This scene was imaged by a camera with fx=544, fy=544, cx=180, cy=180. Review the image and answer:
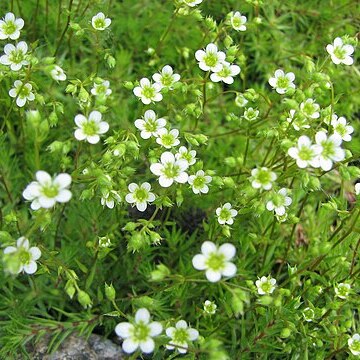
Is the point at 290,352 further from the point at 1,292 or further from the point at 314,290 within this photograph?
the point at 1,292

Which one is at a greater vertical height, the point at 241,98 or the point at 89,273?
the point at 241,98

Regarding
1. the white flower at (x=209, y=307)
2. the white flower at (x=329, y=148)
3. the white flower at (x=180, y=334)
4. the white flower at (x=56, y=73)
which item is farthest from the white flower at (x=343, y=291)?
the white flower at (x=56, y=73)

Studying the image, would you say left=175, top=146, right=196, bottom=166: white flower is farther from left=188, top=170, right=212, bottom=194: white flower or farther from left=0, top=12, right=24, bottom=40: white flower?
left=0, top=12, right=24, bottom=40: white flower

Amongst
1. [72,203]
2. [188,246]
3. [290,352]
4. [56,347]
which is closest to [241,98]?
[188,246]

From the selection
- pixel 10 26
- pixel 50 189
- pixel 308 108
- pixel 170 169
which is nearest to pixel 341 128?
pixel 308 108

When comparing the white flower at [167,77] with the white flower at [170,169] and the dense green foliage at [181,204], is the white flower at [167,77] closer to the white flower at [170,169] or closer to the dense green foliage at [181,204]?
the dense green foliage at [181,204]

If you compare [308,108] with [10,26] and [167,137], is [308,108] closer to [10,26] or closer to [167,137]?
[167,137]
